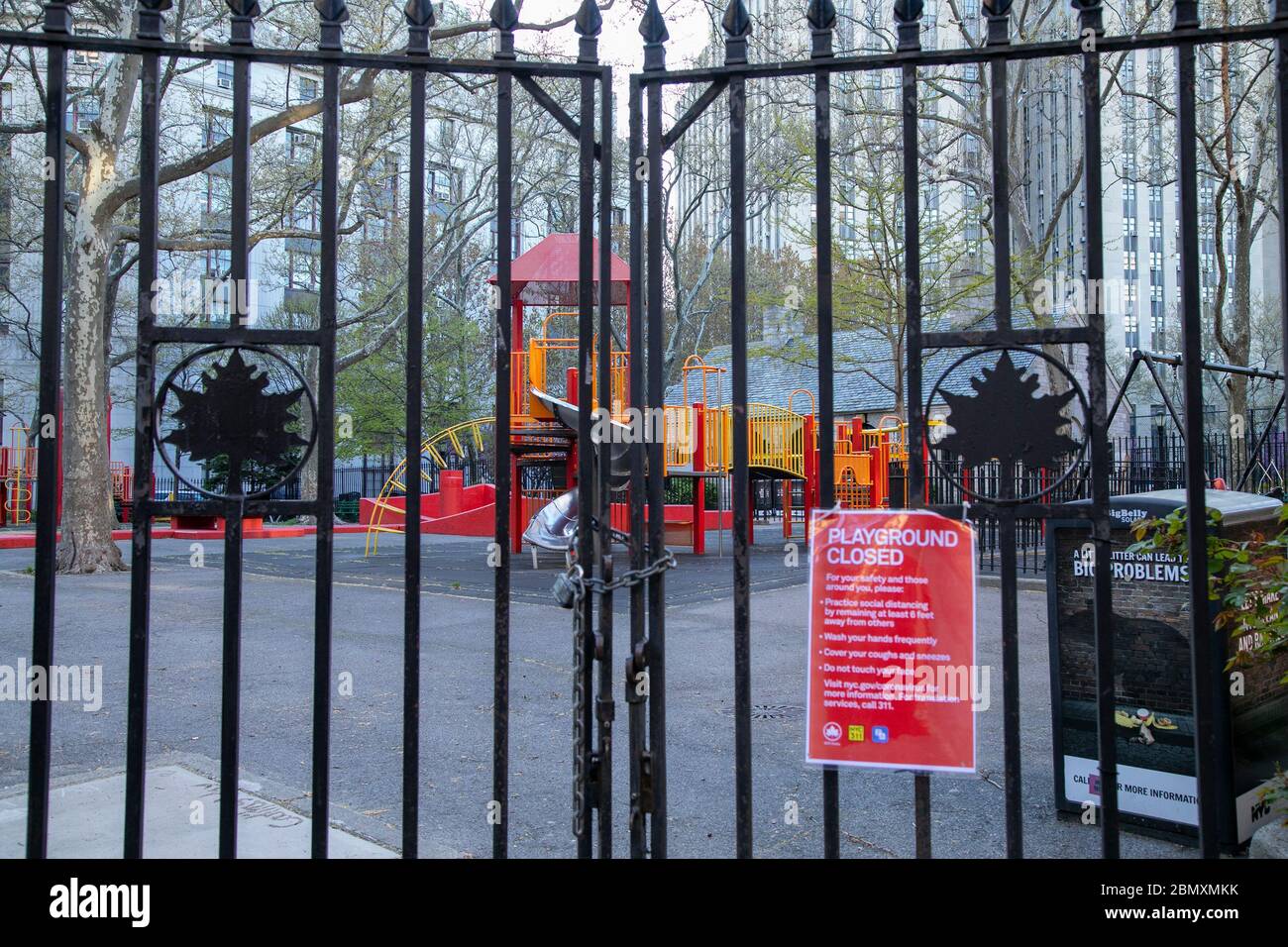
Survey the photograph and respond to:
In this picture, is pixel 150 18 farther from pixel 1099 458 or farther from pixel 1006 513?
pixel 1099 458

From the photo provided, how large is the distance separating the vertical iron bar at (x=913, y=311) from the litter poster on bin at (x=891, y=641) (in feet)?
0.31

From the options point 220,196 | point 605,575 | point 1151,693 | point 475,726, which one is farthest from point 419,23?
point 220,196

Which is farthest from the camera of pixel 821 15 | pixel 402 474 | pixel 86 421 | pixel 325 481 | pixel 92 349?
pixel 402 474

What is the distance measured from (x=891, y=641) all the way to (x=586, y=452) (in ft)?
3.12

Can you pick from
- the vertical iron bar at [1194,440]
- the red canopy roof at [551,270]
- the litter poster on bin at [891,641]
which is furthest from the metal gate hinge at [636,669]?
the red canopy roof at [551,270]

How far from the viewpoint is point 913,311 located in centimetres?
256

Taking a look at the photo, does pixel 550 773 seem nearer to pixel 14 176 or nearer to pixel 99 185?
pixel 99 185

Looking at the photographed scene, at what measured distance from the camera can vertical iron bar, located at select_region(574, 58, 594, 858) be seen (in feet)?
8.60

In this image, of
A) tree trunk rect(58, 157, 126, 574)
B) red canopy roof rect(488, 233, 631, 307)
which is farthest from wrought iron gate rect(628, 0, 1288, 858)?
tree trunk rect(58, 157, 126, 574)

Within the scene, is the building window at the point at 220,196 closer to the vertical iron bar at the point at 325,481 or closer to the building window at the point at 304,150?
the building window at the point at 304,150

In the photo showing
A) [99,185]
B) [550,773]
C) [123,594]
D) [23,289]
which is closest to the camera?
[550,773]

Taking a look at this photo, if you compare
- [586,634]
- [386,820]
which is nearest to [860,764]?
[586,634]

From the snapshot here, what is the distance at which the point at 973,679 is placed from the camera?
242cm
